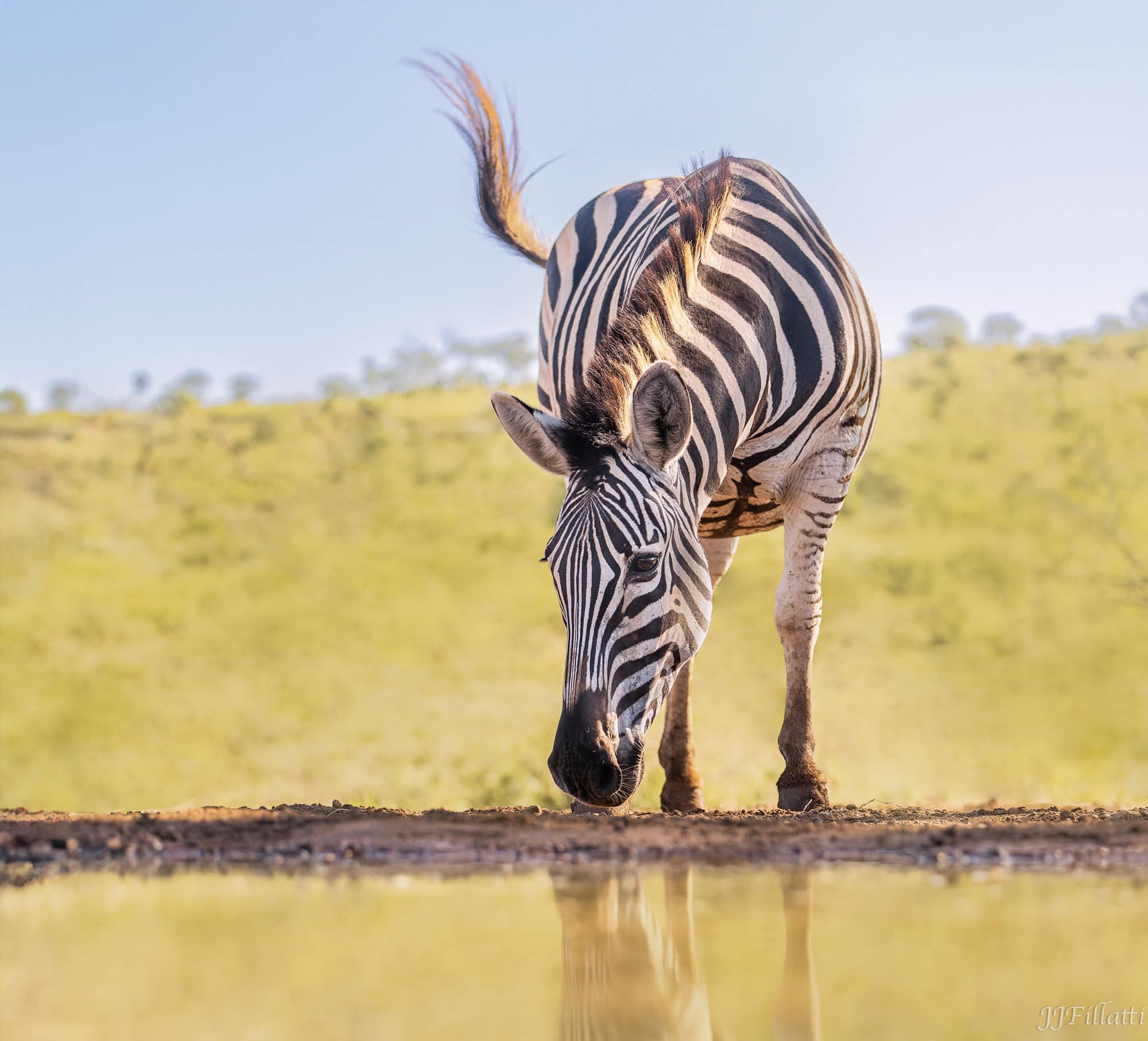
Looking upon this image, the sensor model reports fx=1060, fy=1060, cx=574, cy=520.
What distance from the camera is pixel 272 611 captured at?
15.8 m

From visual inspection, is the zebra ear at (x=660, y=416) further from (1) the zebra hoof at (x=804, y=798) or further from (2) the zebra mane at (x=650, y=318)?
(1) the zebra hoof at (x=804, y=798)

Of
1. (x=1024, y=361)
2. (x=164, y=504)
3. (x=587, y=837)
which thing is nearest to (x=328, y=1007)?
(x=587, y=837)

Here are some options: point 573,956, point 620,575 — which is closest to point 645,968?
point 573,956

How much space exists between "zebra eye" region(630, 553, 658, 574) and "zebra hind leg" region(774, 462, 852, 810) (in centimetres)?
173

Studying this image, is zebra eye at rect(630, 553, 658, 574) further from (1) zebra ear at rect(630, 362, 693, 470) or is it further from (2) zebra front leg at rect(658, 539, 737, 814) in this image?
(2) zebra front leg at rect(658, 539, 737, 814)

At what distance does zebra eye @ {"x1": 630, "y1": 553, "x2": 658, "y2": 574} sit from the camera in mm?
4062

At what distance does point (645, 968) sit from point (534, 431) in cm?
265

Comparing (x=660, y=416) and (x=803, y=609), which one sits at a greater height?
(x=660, y=416)

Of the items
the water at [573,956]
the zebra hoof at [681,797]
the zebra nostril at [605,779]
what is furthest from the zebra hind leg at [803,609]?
the water at [573,956]

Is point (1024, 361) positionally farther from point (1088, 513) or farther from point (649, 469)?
point (649, 469)

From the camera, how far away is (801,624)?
575 cm

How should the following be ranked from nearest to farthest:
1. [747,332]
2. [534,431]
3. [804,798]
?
1. [534,431]
2. [747,332]
3. [804,798]

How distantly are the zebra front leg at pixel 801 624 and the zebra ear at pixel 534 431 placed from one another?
1.76 metres

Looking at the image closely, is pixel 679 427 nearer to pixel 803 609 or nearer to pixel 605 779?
pixel 605 779
